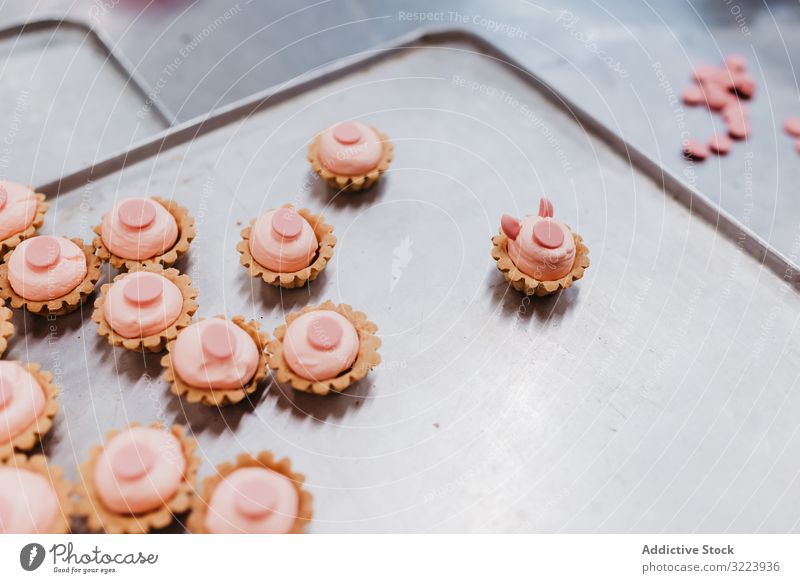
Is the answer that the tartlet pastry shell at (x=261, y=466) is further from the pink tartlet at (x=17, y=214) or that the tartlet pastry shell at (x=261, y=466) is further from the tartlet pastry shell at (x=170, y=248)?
the pink tartlet at (x=17, y=214)

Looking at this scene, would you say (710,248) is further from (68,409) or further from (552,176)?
(68,409)

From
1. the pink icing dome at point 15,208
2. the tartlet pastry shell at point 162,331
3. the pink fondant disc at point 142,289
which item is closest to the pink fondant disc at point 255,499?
the tartlet pastry shell at point 162,331

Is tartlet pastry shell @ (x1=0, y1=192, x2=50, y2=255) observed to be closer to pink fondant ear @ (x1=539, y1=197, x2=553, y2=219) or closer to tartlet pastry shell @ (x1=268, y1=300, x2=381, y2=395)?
tartlet pastry shell @ (x1=268, y1=300, x2=381, y2=395)

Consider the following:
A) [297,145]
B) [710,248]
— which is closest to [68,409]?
[297,145]

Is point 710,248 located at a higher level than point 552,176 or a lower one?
lower

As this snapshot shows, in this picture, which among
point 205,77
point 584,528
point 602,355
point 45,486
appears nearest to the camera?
point 45,486

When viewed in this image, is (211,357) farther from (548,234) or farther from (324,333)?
(548,234)
